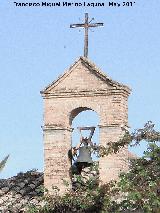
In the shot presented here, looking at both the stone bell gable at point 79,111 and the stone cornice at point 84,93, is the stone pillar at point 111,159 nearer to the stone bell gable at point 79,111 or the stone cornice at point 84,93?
the stone bell gable at point 79,111

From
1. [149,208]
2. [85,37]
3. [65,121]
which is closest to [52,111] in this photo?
[65,121]

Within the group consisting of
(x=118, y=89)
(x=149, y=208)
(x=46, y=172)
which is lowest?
(x=149, y=208)

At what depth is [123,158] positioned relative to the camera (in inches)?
609

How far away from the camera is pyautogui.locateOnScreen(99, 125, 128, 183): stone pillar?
15.4m

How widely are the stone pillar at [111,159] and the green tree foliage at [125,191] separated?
0.22 metres

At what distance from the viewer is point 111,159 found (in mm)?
15469

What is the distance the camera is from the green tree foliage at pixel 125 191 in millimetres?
14227

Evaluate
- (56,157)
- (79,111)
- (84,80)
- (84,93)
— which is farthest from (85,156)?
(84,80)

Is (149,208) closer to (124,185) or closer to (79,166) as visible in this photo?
(124,185)

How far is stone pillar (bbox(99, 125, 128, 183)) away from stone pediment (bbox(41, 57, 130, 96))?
0.60 m

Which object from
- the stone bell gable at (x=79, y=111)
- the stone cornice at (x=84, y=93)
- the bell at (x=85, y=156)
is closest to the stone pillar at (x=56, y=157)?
the stone bell gable at (x=79, y=111)

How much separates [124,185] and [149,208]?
56 centimetres

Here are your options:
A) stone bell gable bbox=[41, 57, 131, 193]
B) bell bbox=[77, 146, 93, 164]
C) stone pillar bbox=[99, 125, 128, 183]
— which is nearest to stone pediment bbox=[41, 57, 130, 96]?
stone bell gable bbox=[41, 57, 131, 193]

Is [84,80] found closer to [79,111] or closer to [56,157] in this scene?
[79,111]
